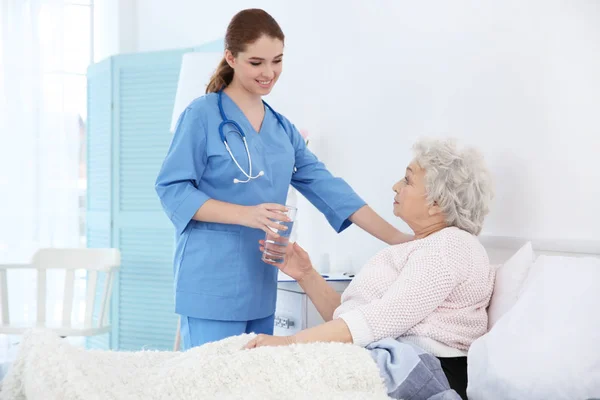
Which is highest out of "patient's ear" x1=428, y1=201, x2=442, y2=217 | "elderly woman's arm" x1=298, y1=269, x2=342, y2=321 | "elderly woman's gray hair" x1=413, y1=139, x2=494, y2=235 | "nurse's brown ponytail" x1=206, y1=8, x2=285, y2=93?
"nurse's brown ponytail" x1=206, y1=8, x2=285, y2=93

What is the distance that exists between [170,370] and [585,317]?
2.55 ft

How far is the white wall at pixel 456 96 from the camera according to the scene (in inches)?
71.7

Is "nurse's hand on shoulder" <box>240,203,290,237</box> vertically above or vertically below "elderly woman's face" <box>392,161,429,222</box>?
below

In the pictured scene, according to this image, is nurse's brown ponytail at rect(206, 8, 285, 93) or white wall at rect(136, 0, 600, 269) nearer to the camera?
white wall at rect(136, 0, 600, 269)

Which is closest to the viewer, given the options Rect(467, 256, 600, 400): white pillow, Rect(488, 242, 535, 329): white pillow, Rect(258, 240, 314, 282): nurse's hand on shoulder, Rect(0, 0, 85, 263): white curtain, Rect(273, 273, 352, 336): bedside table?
Rect(467, 256, 600, 400): white pillow

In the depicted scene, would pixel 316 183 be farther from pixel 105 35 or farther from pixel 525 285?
pixel 105 35

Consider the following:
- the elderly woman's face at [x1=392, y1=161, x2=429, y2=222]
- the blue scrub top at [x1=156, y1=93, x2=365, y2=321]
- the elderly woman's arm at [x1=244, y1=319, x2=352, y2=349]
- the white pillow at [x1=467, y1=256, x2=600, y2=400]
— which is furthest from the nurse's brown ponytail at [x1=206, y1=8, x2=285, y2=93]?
the white pillow at [x1=467, y1=256, x2=600, y2=400]

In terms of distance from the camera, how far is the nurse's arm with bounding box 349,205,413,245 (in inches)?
83.4

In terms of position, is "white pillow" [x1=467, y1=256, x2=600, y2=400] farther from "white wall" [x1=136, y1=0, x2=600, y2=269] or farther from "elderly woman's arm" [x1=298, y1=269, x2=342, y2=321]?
"elderly woman's arm" [x1=298, y1=269, x2=342, y2=321]

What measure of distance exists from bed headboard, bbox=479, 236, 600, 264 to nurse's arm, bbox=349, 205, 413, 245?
0.24 m

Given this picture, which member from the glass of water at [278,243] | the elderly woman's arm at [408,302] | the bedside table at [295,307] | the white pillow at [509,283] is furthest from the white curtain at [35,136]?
the white pillow at [509,283]

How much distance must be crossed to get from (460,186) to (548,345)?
0.51 metres

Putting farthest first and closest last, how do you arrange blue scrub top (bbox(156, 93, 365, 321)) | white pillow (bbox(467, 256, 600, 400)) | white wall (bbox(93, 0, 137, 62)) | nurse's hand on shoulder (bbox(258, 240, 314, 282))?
white wall (bbox(93, 0, 137, 62))
nurse's hand on shoulder (bbox(258, 240, 314, 282))
blue scrub top (bbox(156, 93, 365, 321))
white pillow (bbox(467, 256, 600, 400))

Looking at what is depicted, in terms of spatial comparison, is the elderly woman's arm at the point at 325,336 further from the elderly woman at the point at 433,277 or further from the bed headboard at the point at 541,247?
the bed headboard at the point at 541,247
